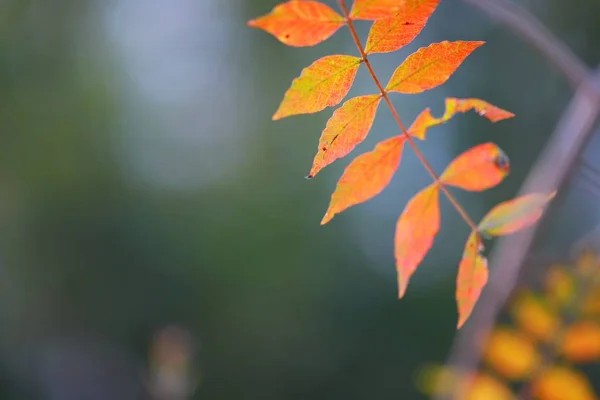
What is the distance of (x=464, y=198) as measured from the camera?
2980mm

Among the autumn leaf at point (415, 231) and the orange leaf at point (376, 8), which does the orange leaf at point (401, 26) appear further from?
the autumn leaf at point (415, 231)

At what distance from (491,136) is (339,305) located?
1127 mm

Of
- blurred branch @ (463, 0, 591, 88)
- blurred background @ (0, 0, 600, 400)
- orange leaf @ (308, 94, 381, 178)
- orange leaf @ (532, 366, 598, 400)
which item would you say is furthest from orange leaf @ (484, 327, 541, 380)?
blurred background @ (0, 0, 600, 400)

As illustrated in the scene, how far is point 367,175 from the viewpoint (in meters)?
0.39

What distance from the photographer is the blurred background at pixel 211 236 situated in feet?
9.41

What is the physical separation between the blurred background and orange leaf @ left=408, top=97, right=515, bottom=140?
241 centimetres

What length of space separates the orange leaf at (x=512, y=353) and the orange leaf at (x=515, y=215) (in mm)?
472

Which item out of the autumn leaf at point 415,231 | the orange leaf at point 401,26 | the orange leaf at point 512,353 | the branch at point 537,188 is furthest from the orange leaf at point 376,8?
the orange leaf at point 512,353

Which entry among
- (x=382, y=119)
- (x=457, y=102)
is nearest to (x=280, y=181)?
(x=382, y=119)

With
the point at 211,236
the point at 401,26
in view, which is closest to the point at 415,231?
the point at 401,26

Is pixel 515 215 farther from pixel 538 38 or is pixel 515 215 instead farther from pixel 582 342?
pixel 582 342

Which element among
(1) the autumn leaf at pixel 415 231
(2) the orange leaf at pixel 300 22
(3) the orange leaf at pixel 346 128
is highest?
(2) the orange leaf at pixel 300 22

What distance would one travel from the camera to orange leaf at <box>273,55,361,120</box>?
1.05 feet

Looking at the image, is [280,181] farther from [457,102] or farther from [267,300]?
[457,102]
